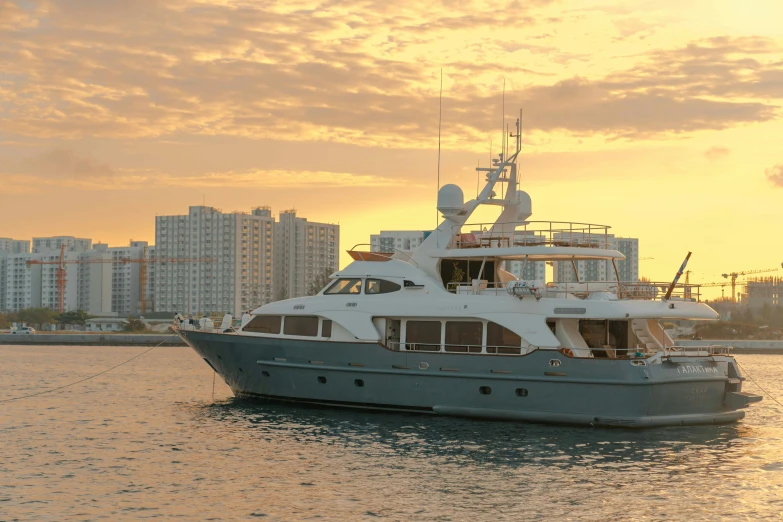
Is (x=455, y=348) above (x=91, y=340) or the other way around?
above

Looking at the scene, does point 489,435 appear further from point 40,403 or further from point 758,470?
point 40,403

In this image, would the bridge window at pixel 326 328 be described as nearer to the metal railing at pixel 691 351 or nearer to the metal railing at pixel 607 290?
the metal railing at pixel 607 290

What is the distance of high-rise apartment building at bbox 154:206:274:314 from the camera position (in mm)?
158250

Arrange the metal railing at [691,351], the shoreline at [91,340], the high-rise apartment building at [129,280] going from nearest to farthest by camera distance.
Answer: the metal railing at [691,351] → the shoreline at [91,340] → the high-rise apartment building at [129,280]

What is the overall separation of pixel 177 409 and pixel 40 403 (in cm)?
569

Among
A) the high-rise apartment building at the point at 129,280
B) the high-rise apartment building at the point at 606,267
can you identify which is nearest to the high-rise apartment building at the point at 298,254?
the high-rise apartment building at the point at 129,280

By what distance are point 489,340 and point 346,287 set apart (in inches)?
199

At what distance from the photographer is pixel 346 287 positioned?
1158 inches

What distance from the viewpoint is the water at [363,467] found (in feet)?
56.9

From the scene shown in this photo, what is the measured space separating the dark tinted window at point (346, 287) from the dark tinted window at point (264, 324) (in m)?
1.91

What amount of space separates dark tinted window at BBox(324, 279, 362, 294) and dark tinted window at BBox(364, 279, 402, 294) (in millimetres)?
276

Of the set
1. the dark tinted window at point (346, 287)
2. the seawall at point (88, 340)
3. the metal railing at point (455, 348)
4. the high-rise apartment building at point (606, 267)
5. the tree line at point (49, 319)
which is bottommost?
the seawall at point (88, 340)

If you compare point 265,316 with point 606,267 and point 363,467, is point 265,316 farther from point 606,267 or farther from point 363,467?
point 606,267

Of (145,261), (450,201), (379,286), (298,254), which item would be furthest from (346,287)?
(145,261)
